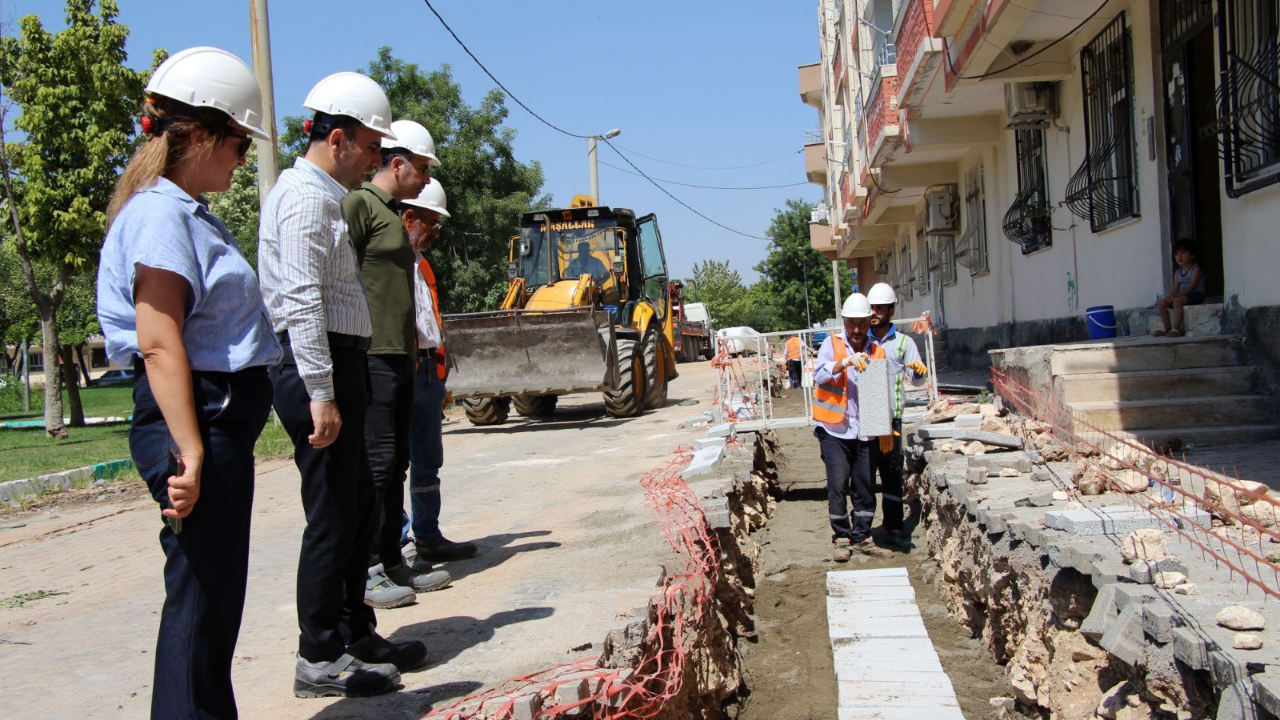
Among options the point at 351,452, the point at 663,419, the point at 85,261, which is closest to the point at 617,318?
the point at 663,419

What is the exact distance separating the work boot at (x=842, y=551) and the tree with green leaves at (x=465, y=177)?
63.5 feet

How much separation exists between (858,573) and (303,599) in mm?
4008

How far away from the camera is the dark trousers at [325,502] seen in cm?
297

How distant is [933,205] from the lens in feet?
51.5

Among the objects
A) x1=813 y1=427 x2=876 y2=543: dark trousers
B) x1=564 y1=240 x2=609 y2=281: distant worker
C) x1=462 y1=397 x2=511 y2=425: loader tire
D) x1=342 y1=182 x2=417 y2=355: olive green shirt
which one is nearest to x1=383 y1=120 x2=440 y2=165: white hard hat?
x1=342 y1=182 x2=417 y2=355: olive green shirt

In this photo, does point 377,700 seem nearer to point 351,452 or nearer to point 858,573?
point 351,452

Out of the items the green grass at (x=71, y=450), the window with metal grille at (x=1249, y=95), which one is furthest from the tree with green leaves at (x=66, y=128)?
the window with metal grille at (x=1249, y=95)

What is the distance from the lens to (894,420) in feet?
21.6

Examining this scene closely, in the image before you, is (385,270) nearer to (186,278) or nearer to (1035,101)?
(186,278)

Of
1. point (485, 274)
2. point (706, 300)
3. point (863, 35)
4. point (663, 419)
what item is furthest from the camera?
point (706, 300)

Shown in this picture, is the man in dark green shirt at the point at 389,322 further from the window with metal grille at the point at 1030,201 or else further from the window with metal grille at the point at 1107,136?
the window with metal grille at the point at 1030,201

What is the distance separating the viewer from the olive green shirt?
3.72 meters

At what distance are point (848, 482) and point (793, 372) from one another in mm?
14108

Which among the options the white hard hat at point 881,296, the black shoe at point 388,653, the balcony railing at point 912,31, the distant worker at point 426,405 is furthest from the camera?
the balcony railing at point 912,31
